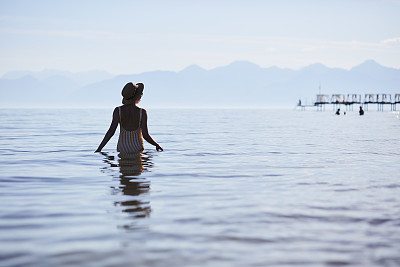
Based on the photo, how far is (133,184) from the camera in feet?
29.2

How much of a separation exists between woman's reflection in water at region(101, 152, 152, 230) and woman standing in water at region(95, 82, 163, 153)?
375 millimetres

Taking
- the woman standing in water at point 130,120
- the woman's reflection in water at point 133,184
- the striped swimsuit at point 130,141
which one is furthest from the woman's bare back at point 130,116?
the woman's reflection in water at point 133,184

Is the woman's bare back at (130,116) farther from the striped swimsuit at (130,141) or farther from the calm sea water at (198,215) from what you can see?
the calm sea water at (198,215)

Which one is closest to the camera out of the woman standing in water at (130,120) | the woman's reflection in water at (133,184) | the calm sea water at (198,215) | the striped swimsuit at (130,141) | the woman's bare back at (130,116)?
the calm sea water at (198,215)

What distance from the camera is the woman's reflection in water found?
6.64m

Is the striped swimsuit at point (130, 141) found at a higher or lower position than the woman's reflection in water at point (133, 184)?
higher

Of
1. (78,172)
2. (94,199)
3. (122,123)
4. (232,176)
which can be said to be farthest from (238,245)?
(122,123)

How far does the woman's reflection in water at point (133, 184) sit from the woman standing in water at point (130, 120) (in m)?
0.38

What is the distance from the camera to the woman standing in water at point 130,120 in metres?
11.6

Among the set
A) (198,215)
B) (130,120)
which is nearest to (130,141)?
(130,120)

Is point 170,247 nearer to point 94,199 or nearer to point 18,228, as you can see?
point 18,228

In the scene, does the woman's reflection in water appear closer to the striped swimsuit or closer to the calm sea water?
the calm sea water

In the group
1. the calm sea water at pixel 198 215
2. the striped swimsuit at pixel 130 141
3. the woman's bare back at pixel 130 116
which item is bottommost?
the calm sea water at pixel 198 215

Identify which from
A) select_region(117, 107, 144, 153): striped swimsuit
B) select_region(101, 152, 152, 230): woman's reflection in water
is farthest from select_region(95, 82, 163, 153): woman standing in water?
select_region(101, 152, 152, 230): woman's reflection in water
